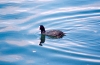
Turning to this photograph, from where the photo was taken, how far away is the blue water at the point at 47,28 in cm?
1170

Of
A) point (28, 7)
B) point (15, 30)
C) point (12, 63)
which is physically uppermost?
point (28, 7)

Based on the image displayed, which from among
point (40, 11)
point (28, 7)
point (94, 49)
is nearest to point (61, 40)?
point (94, 49)

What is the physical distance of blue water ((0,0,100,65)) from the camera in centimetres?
1170

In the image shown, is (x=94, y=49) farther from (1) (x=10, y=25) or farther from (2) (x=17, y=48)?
(1) (x=10, y=25)

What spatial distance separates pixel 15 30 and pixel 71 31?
3374 mm

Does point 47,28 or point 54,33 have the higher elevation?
point 47,28

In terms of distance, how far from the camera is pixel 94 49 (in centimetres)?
1199

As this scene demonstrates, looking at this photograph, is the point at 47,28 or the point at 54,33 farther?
the point at 47,28

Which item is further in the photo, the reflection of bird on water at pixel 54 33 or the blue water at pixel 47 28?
the reflection of bird on water at pixel 54 33

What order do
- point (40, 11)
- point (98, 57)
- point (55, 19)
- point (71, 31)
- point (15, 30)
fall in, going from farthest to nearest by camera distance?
point (40, 11) → point (55, 19) → point (15, 30) → point (71, 31) → point (98, 57)

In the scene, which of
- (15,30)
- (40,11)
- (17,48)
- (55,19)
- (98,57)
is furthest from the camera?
(40,11)

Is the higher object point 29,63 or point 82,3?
point 82,3

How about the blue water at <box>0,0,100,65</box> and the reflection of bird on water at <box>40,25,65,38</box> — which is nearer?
the blue water at <box>0,0,100,65</box>

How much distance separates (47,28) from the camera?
50.0 feet
